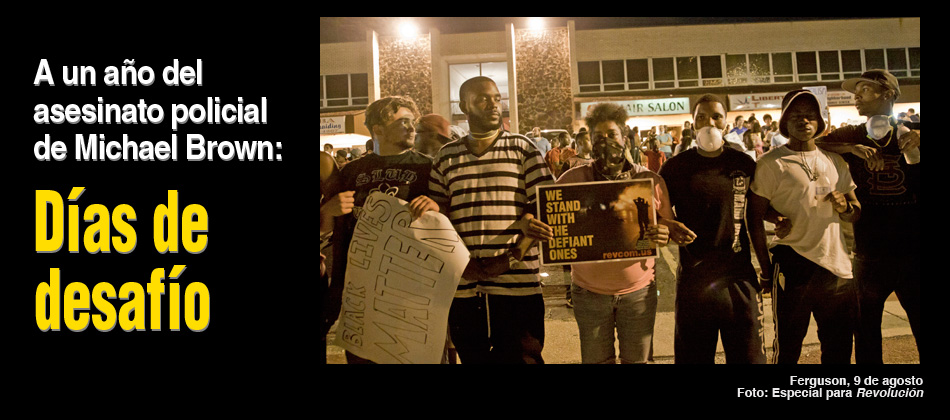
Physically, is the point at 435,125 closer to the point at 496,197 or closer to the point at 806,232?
the point at 496,197

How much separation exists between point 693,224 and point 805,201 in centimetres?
75

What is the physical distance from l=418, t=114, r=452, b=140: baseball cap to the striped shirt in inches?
18.0

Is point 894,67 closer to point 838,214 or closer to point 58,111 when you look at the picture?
point 838,214

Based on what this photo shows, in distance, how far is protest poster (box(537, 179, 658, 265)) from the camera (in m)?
3.30

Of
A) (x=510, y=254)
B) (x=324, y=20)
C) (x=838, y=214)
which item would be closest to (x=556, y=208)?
(x=510, y=254)

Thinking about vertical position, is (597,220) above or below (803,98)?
below

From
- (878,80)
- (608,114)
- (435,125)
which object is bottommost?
(608,114)

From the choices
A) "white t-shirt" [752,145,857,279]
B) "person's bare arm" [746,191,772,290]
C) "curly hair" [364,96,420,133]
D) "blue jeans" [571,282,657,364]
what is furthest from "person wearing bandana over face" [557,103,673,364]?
"curly hair" [364,96,420,133]

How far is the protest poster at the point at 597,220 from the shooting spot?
3297 mm

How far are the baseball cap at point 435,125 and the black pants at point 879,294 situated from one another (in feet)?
9.67

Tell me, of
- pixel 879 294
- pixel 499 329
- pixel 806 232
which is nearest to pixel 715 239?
pixel 806 232

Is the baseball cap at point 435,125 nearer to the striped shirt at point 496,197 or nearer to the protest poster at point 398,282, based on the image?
the striped shirt at point 496,197

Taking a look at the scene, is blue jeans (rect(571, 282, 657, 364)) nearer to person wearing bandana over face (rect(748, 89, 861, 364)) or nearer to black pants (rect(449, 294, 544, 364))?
black pants (rect(449, 294, 544, 364))

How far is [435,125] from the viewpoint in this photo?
12.6 feet
